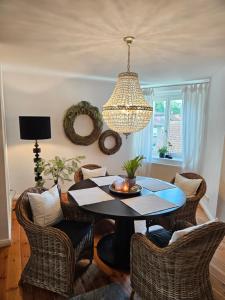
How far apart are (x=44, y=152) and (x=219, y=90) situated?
3.16 m

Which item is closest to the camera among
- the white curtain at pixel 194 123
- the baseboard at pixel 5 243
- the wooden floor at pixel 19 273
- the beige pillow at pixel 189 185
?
the wooden floor at pixel 19 273

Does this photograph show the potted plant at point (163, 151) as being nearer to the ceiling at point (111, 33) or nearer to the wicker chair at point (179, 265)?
the ceiling at point (111, 33)

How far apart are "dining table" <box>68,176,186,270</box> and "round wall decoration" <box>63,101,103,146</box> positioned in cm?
159

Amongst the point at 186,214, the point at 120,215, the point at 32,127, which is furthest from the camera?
the point at 32,127

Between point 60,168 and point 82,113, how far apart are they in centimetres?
119

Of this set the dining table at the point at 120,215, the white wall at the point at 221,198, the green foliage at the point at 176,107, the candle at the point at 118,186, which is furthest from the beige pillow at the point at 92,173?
the green foliage at the point at 176,107

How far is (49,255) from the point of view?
1.75 meters

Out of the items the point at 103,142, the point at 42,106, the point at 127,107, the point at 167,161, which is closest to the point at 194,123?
the point at 167,161

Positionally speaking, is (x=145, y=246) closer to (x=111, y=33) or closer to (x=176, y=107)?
(x=111, y=33)

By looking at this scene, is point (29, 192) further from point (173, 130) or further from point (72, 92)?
point (173, 130)

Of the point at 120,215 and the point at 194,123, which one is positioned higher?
the point at 194,123

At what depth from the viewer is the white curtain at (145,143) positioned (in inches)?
180

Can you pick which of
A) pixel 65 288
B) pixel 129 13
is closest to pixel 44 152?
pixel 65 288

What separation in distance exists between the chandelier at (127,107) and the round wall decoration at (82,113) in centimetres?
184
